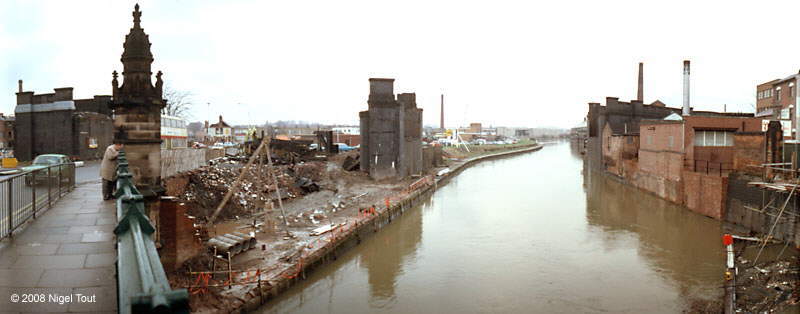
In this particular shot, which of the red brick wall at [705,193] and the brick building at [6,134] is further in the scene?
the brick building at [6,134]

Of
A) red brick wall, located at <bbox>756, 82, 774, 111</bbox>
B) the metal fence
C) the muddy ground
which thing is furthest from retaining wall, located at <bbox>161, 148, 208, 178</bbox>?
red brick wall, located at <bbox>756, 82, 774, 111</bbox>

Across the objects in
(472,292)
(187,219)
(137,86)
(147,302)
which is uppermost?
(137,86)

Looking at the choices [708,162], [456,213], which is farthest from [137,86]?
[708,162]

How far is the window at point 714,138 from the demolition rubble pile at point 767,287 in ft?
48.7

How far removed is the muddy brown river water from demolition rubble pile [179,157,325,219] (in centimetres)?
567

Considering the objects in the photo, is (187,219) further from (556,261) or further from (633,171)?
(633,171)

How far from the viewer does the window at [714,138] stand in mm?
28594

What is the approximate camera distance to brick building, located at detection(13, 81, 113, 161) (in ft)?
116

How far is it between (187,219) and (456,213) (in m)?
18.7

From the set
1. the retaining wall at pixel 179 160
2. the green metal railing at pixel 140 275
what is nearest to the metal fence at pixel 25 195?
the green metal railing at pixel 140 275

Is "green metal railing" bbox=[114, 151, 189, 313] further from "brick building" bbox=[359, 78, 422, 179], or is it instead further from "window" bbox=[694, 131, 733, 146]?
"brick building" bbox=[359, 78, 422, 179]

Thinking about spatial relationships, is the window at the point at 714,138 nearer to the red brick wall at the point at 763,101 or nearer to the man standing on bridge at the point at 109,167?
the man standing on bridge at the point at 109,167

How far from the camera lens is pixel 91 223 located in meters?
8.18

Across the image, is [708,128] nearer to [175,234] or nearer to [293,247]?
[293,247]
